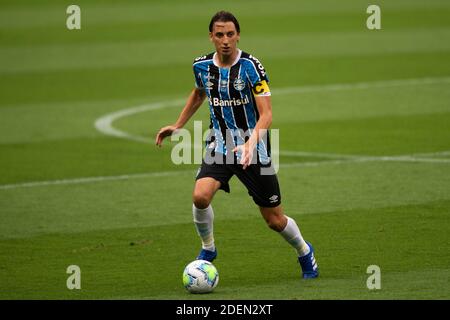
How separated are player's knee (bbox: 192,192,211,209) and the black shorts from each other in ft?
0.59

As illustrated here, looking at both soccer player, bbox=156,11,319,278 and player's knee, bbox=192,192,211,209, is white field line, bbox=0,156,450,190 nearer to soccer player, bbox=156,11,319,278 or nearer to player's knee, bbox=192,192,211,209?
soccer player, bbox=156,11,319,278

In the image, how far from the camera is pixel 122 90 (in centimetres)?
2186

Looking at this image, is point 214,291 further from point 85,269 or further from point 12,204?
point 12,204

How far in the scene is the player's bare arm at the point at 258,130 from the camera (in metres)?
8.90

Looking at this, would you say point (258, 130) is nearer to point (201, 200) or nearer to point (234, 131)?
point (234, 131)

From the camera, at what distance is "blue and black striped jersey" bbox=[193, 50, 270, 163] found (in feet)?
30.9

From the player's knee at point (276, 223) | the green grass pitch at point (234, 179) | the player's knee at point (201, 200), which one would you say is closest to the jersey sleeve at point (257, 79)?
the player's knee at point (201, 200)

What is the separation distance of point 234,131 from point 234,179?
502 centimetres

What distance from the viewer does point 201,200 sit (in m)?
9.40

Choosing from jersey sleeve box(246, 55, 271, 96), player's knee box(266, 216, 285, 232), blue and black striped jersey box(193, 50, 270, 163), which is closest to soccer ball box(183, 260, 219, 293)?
player's knee box(266, 216, 285, 232)

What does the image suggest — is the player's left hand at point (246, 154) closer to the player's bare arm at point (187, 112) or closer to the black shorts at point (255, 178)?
the black shorts at point (255, 178)

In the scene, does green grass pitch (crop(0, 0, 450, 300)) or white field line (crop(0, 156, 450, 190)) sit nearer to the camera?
green grass pitch (crop(0, 0, 450, 300))

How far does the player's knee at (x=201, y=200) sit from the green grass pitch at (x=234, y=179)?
666mm
